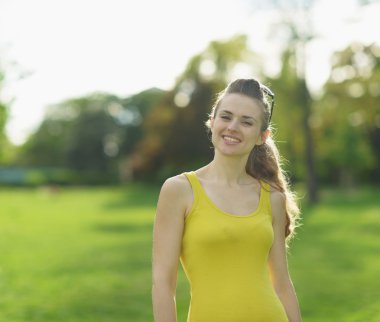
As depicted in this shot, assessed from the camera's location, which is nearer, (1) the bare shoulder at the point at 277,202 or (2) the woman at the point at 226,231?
(2) the woman at the point at 226,231

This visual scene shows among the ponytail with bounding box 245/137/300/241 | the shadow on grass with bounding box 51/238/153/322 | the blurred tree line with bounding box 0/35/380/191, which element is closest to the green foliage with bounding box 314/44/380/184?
the blurred tree line with bounding box 0/35/380/191

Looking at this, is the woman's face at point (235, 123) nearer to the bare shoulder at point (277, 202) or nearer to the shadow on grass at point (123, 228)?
the bare shoulder at point (277, 202)

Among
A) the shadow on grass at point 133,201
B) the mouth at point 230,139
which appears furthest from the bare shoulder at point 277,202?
the shadow on grass at point 133,201

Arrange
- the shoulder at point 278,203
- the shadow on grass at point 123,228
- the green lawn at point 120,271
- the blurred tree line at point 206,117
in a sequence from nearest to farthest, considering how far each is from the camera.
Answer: the shoulder at point 278,203 → the green lawn at point 120,271 → the shadow on grass at point 123,228 → the blurred tree line at point 206,117

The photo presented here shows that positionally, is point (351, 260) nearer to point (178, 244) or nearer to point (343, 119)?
point (178, 244)

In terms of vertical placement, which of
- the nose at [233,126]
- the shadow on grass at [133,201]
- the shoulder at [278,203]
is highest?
the nose at [233,126]

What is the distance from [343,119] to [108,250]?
3495 centimetres

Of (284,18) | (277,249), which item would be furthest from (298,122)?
(277,249)

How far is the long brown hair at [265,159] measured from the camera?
9.99 ft

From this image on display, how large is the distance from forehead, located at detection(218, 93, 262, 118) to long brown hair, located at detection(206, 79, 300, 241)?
0.02 meters

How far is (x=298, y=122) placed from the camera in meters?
40.7

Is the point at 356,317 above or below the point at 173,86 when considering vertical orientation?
below

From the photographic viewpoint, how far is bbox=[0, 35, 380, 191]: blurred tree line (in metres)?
39.8

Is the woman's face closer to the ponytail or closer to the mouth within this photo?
the mouth
